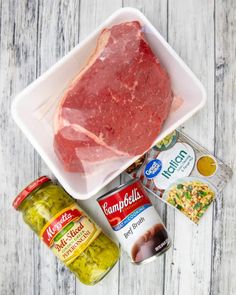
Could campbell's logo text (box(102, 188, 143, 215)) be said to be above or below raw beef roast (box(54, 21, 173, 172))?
below

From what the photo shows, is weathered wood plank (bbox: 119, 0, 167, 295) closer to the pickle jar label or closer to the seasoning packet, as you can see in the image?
the seasoning packet

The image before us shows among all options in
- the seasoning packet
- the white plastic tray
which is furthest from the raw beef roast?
the seasoning packet

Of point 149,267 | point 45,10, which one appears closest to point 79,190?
point 149,267

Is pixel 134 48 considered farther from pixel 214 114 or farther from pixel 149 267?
pixel 149 267

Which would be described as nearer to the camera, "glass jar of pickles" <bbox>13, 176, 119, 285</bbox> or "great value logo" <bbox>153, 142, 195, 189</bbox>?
"glass jar of pickles" <bbox>13, 176, 119, 285</bbox>

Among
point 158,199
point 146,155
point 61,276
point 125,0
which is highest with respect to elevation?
point 125,0

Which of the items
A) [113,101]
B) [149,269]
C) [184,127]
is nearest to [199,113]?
[184,127]
